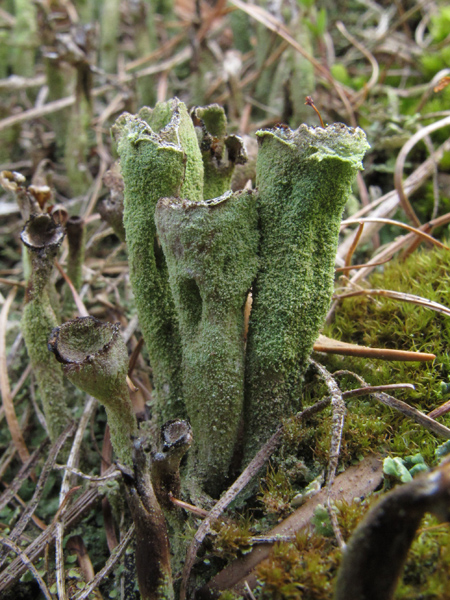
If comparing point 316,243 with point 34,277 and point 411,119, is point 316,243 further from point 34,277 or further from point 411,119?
point 411,119

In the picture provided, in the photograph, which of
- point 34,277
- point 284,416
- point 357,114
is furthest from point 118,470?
A: point 357,114

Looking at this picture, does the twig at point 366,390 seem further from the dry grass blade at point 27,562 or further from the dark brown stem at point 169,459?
the dry grass blade at point 27,562

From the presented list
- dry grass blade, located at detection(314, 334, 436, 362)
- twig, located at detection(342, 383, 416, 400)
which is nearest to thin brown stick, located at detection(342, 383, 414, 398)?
twig, located at detection(342, 383, 416, 400)

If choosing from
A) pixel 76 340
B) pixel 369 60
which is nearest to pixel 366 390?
pixel 76 340

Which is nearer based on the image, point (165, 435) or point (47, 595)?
point (165, 435)

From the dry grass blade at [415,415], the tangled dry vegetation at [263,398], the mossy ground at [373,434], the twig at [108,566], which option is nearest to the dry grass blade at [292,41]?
the tangled dry vegetation at [263,398]

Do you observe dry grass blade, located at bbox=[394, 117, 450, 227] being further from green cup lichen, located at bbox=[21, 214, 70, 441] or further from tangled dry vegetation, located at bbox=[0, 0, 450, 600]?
green cup lichen, located at bbox=[21, 214, 70, 441]
